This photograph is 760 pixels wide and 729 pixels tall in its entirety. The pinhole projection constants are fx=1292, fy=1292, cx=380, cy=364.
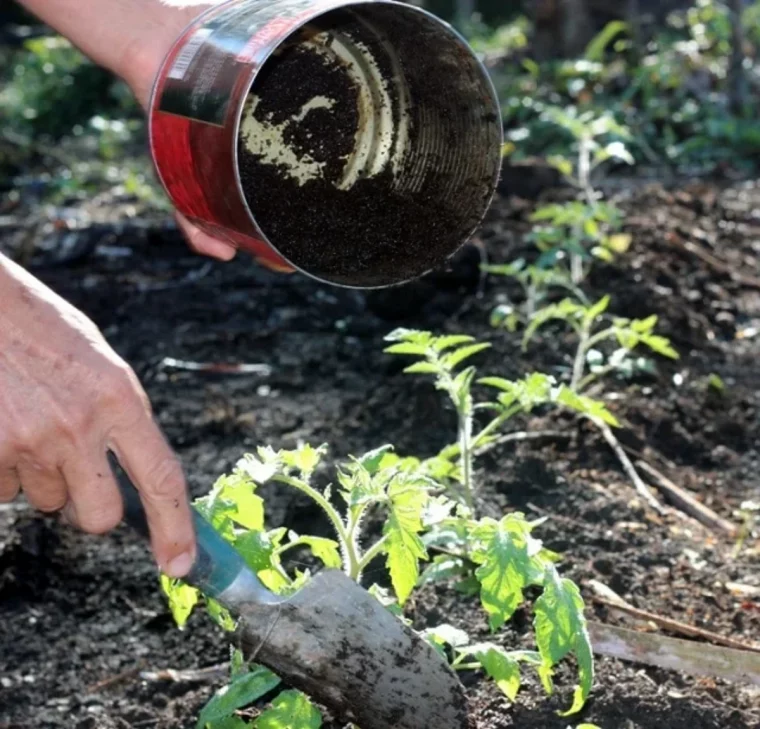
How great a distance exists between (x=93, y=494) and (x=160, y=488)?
87 mm

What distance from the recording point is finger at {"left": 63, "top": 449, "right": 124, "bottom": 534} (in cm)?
167

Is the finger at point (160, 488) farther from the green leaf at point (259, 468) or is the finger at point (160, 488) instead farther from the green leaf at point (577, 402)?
the green leaf at point (577, 402)

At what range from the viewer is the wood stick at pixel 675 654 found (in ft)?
7.20

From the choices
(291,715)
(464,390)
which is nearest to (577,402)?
(464,390)

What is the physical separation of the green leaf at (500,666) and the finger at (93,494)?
24.7 inches

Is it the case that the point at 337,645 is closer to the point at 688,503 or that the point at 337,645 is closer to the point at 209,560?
the point at 209,560

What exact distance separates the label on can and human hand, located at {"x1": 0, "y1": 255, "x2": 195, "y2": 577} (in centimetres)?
38

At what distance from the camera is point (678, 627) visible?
94.0 inches

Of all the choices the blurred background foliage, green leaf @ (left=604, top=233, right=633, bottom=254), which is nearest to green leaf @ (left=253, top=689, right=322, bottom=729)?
green leaf @ (left=604, top=233, right=633, bottom=254)

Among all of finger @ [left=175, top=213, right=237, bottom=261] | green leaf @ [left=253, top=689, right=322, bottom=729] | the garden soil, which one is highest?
finger @ [left=175, top=213, right=237, bottom=261]

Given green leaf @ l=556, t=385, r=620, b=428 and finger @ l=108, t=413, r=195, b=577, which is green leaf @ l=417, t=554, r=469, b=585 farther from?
finger @ l=108, t=413, r=195, b=577

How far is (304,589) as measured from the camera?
1919mm

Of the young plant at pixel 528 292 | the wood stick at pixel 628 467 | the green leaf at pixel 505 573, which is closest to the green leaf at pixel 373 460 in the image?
the green leaf at pixel 505 573

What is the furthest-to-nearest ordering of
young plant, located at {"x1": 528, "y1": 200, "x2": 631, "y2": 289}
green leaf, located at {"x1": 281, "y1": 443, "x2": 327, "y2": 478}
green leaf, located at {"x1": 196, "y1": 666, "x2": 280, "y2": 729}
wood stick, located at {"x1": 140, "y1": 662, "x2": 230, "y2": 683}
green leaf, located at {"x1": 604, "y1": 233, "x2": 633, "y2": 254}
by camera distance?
green leaf, located at {"x1": 604, "y1": 233, "x2": 633, "y2": 254} < young plant, located at {"x1": 528, "y1": 200, "x2": 631, "y2": 289} < wood stick, located at {"x1": 140, "y1": 662, "x2": 230, "y2": 683} < green leaf, located at {"x1": 281, "y1": 443, "x2": 327, "y2": 478} < green leaf, located at {"x1": 196, "y1": 666, "x2": 280, "y2": 729}
